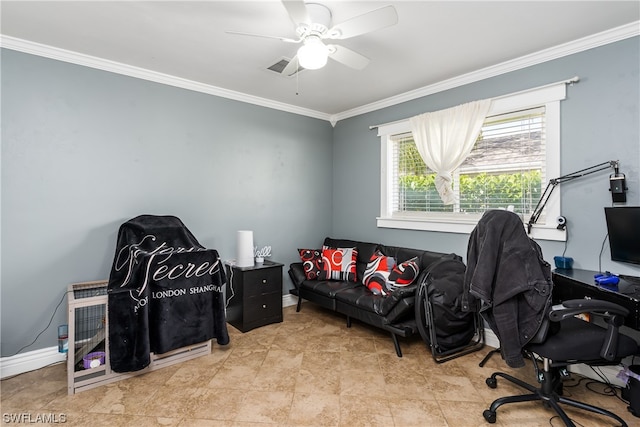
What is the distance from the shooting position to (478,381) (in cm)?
241

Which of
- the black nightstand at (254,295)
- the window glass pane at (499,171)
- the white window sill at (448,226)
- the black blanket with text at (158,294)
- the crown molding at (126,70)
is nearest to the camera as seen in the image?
the black blanket with text at (158,294)

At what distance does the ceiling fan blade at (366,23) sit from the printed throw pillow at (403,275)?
6.71 ft

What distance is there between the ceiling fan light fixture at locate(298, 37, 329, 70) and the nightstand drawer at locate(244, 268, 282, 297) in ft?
7.06

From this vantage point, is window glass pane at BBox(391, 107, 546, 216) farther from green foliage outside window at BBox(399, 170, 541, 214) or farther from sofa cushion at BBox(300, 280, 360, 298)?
sofa cushion at BBox(300, 280, 360, 298)

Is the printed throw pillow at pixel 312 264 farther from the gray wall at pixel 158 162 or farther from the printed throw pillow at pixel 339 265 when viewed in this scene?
the gray wall at pixel 158 162

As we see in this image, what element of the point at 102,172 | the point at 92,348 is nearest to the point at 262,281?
the point at 92,348

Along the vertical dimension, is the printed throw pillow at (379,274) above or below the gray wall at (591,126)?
below

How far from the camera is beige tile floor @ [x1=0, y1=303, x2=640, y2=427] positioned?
1.99 m

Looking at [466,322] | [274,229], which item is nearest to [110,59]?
[274,229]

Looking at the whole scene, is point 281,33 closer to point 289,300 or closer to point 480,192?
point 480,192

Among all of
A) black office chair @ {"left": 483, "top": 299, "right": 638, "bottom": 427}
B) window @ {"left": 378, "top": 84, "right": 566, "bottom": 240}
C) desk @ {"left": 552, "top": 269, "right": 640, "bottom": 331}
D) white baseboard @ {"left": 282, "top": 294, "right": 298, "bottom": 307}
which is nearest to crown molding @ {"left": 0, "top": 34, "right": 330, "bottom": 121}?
window @ {"left": 378, "top": 84, "right": 566, "bottom": 240}

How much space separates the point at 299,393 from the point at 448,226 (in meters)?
2.16

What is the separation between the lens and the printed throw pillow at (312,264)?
380 cm

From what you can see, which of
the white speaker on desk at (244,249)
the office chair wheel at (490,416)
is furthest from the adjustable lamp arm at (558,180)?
the white speaker on desk at (244,249)
